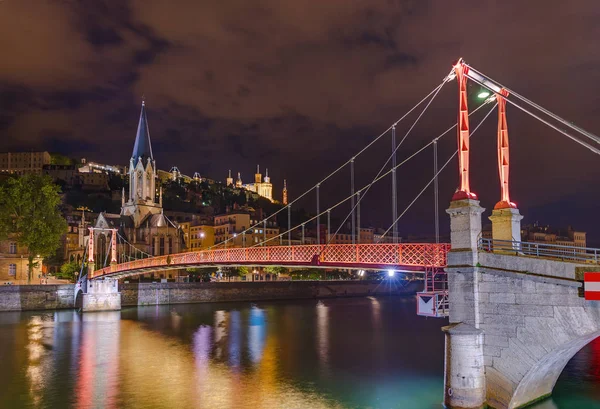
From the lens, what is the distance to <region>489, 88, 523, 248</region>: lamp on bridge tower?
18562 mm

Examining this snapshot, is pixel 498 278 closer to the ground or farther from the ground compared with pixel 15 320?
farther from the ground

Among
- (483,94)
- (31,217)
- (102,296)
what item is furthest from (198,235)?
(483,94)

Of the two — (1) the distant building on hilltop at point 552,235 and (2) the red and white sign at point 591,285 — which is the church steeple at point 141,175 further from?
(2) the red and white sign at point 591,285

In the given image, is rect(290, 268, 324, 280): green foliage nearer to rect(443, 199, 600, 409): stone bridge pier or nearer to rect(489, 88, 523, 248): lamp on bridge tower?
rect(489, 88, 523, 248): lamp on bridge tower

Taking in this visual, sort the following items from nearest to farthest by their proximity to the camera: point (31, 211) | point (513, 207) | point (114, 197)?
point (513, 207)
point (31, 211)
point (114, 197)

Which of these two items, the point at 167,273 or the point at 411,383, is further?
the point at 167,273

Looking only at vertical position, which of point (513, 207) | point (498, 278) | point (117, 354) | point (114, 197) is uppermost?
point (114, 197)

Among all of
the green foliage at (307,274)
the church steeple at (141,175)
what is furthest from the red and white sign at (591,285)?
the church steeple at (141,175)

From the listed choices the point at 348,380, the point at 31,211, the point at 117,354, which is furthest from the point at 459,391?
the point at 31,211

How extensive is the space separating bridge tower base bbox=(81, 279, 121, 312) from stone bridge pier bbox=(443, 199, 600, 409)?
43.3 metres

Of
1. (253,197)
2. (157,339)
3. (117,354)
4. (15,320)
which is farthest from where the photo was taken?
(253,197)

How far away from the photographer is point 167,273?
8769cm

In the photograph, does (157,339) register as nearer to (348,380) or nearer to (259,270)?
(348,380)

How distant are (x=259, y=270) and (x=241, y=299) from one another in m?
20.9
